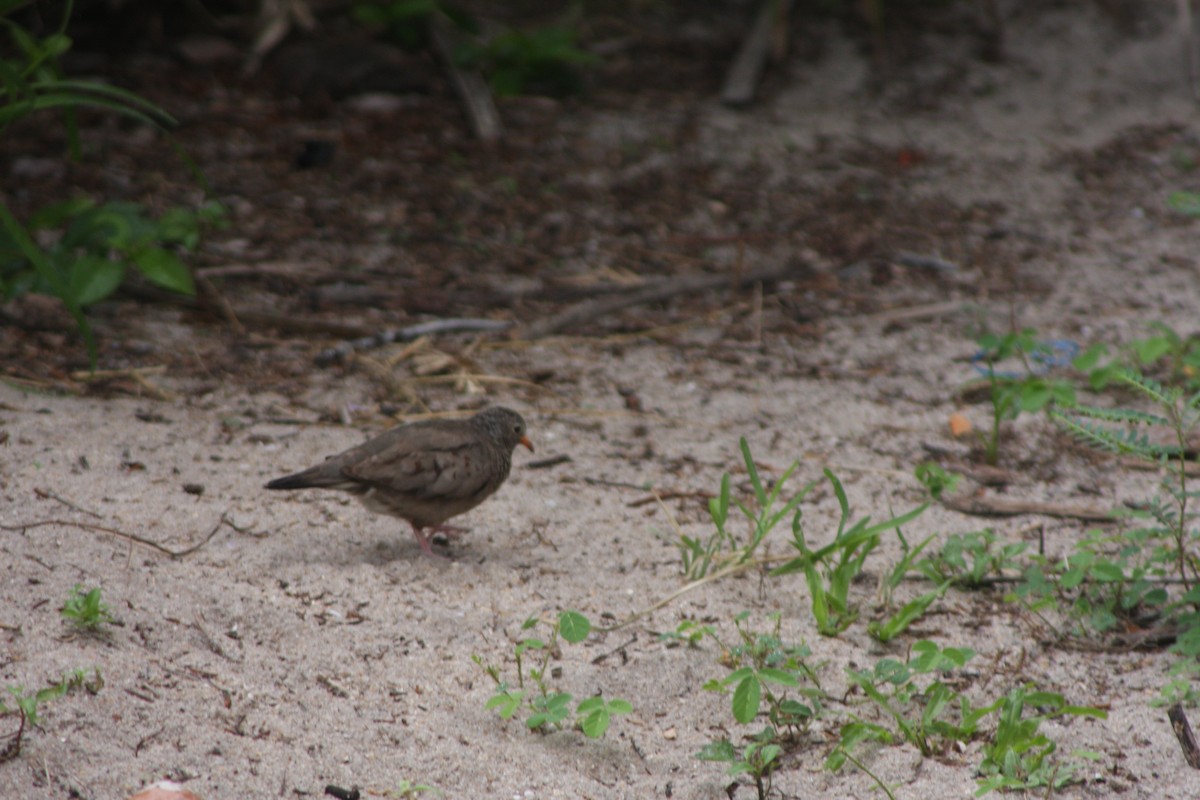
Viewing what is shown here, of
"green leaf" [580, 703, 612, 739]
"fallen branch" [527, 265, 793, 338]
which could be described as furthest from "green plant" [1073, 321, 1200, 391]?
"green leaf" [580, 703, 612, 739]

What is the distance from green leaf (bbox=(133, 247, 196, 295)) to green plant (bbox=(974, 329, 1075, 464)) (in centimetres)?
365

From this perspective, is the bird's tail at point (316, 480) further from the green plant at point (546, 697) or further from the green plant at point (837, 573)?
the green plant at point (837, 573)

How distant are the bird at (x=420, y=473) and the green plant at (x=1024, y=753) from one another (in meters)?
2.00

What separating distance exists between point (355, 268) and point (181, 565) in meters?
3.50

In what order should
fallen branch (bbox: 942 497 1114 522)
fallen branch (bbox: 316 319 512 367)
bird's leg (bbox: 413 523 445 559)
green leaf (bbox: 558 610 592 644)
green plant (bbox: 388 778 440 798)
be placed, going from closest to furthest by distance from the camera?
1. green plant (bbox: 388 778 440 798)
2. green leaf (bbox: 558 610 592 644)
3. bird's leg (bbox: 413 523 445 559)
4. fallen branch (bbox: 942 497 1114 522)
5. fallen branch (bbox: 316 319 512 367)

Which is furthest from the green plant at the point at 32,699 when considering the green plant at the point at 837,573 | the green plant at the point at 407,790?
the green plant at the point at 837,573

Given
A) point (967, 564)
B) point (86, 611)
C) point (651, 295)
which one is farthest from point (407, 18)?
point (86, 611)

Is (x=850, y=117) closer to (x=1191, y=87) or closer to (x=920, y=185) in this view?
(x=920, y=185)

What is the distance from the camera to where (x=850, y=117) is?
33.2ft

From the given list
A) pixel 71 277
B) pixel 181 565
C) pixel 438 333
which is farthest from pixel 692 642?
pixel 71 277

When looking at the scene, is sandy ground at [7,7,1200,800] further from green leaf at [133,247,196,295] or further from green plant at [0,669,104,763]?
green leaf at [133,247,196,295]

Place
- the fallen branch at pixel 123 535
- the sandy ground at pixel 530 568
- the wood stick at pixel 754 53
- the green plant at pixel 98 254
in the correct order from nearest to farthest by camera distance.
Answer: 1. the sandy ground at pixel 530 568
2. the fallen branch at pixel 123 535
3. the green plant at pixel 98 254
4. the wood stick at pixel 754 53

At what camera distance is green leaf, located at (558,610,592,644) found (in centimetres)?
366

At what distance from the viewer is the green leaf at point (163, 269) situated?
5.89 meters
